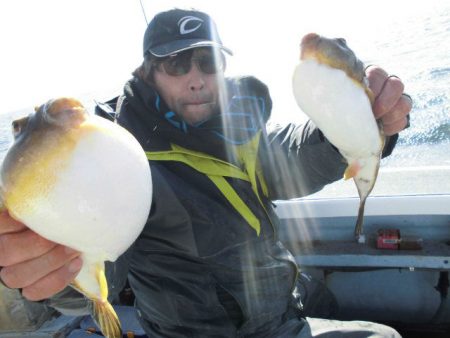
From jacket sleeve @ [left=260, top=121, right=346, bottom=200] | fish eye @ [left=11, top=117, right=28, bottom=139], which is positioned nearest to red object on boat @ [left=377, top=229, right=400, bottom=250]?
jacket sleeve @ [left=260, top=121, right=346, bottom=200]

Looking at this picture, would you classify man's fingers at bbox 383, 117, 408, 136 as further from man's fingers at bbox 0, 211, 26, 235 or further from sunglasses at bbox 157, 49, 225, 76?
man's fingers at bbox 0, 211, 26, 235

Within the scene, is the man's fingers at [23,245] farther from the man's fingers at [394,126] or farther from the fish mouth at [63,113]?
the man's fingers at [394,126]

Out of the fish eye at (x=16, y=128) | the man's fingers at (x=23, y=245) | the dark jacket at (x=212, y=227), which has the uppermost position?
the fish eye at (x=16, y=128)

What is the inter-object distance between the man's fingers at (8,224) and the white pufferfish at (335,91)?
968 millimetres

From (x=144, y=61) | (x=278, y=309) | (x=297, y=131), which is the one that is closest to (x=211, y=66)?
(x=144, y=61)

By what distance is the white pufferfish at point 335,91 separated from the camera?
1.34 m

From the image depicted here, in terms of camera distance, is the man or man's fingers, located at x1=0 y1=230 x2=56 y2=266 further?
the man

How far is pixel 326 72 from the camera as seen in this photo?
135 cm

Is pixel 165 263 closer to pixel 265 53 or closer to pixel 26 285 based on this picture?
pixel 26 285

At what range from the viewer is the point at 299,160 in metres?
2.18

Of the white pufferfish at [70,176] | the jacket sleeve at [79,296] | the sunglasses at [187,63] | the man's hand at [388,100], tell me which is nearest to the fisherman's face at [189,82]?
the sunglasses at [187,63]

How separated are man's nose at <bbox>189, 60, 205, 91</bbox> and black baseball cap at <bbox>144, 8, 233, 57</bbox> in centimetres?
13

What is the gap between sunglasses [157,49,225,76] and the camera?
2355mm

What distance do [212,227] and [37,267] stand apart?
1035 millimetres
